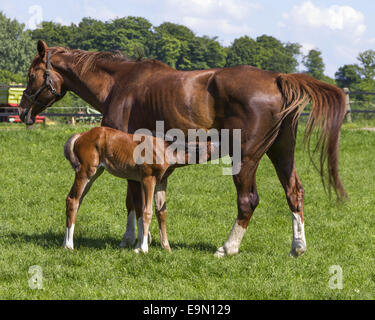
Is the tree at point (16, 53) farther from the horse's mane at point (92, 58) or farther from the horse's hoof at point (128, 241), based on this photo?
the horse's hoof at point (128, 241)

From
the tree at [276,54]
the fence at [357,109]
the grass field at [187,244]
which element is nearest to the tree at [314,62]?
the tree at [276,54]

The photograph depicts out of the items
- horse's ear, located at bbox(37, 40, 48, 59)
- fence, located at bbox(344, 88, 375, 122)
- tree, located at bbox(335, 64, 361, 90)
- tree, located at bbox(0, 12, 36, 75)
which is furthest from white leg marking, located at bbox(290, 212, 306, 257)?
tree, located at bbox(335, 64, 361, 90)

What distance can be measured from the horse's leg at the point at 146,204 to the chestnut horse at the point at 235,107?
32 centimetres

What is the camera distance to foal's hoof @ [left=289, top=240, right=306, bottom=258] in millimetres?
6602

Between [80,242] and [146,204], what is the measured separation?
4.26 feet

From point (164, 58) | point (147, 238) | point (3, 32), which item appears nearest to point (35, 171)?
point (147, 238)

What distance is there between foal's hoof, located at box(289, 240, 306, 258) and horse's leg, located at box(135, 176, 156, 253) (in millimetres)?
1802

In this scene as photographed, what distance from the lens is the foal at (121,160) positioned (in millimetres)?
6387

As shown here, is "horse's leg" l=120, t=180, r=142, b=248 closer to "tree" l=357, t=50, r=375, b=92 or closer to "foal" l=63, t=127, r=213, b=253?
"foal" l=63, t=127, r=213, b=253

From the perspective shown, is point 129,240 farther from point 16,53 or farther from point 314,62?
point 314,62

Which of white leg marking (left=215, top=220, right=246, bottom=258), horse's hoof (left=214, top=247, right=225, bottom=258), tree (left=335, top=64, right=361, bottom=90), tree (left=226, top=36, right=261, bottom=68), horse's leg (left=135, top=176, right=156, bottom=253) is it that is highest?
tree (left=226, top=36, right=261, bottom=68)
